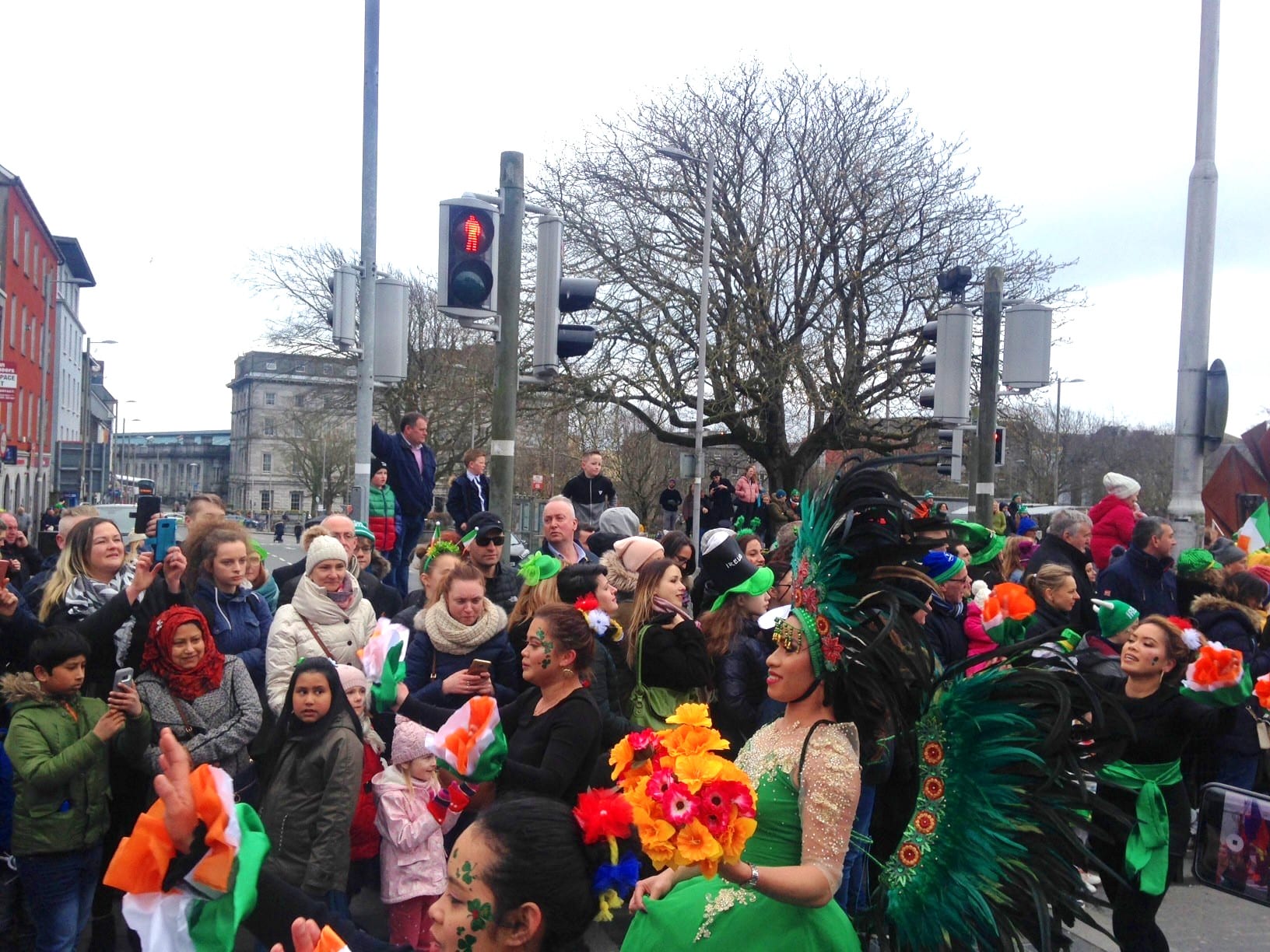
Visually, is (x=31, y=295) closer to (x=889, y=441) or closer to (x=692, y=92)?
(x=692, y=92)

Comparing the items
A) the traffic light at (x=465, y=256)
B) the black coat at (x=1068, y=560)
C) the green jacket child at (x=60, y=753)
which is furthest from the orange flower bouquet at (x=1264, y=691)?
the green jacket child at (x=60, y=753)

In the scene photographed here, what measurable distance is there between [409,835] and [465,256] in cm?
372

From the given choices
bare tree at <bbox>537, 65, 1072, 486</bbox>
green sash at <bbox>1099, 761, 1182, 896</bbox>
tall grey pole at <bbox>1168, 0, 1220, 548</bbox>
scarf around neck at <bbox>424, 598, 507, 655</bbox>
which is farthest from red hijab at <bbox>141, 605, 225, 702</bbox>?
bare tree at <bbox>537, 65, 1072, 486</bbox>

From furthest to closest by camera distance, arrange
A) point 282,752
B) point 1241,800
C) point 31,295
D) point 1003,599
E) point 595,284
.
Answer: point 31,295
point 595,284
point 1003,599
point 282,752
point 1241,800

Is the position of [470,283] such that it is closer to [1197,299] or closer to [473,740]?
[473,740]

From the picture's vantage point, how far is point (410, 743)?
4.87m

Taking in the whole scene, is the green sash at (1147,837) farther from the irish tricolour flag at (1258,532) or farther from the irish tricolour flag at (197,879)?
the irish tricolour flag at (1258,532)

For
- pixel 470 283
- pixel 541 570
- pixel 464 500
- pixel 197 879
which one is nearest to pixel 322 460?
pixel 464 500

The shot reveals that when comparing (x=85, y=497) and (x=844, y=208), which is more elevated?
(x=844, y=208)

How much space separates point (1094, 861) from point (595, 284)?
5.45 meters

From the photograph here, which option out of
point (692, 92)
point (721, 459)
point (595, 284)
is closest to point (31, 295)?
point (721, 459)

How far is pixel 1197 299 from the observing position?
8.76 metres

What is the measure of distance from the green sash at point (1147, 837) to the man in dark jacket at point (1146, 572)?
132 inches

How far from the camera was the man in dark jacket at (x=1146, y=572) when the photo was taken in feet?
25.9
